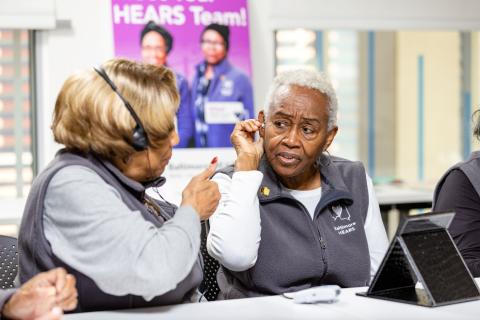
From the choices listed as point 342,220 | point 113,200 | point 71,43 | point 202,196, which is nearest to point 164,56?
point 71,43

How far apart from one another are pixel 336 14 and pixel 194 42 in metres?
1.00

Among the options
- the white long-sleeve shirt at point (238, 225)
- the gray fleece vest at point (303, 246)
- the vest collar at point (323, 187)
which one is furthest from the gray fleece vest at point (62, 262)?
the vest collar at point (323, 187)

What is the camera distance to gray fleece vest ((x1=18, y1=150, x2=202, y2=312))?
1.54 metres

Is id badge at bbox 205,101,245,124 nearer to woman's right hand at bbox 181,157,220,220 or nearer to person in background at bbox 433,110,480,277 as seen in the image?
person in background at bbox 433,110,480,277

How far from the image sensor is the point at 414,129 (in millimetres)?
6559

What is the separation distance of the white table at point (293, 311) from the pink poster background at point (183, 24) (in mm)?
2562

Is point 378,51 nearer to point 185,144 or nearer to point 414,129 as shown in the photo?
point 414,129

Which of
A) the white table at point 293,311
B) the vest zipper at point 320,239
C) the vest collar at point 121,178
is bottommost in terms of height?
Result: the white table at point 293,311

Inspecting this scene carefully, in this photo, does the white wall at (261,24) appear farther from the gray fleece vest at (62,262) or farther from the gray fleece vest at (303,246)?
the gray fleece vest at (62,262)

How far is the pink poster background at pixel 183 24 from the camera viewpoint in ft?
13.2

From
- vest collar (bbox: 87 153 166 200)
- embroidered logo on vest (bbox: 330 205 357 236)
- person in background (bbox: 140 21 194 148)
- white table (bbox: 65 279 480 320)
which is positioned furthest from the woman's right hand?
person in background (bbox: 140 21 194 148)

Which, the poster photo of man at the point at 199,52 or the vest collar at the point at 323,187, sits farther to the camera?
the poster photo of man at the point at 199,52

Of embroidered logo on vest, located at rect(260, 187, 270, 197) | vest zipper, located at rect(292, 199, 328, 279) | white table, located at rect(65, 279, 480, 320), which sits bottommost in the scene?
white table, located at rect(65, 279, 480, 320)

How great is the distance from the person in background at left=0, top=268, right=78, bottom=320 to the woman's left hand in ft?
2.68
